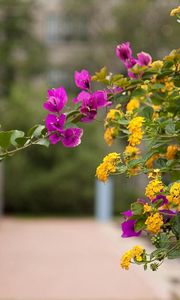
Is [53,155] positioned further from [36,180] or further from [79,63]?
[79,63]

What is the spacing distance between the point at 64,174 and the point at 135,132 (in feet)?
72.5

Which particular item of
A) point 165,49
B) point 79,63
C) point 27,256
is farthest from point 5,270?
A: point 79,63

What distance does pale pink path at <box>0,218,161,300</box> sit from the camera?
8.54m

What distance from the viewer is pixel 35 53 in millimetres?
32969

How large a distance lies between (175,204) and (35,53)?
3106 cm

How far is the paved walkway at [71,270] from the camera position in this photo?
8.52 m

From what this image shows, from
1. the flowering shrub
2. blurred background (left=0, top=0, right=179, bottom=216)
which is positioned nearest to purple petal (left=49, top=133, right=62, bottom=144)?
the flowering shrub

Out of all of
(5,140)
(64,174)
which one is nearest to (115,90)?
(5,140)

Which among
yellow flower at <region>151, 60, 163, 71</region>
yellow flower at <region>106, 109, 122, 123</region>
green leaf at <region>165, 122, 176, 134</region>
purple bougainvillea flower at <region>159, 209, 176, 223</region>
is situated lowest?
purple bougainvillea flower at <region>159, 209, 176, 223</region>

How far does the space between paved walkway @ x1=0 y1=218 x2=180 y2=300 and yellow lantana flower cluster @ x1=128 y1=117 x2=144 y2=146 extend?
5811mm

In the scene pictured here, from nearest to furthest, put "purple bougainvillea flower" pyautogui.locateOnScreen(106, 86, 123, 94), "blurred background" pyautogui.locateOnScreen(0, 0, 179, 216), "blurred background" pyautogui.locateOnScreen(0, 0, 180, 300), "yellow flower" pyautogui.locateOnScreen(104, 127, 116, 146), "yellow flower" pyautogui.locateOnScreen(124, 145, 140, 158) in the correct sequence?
1. "yellow flower" pyautogui.locateOnScreen(124, 145, 140, 158)
2. "purple bougainvillea flower" pyautogui.locateOnScreen(106, 86, 123, 94)
3. "yellow flower" pyautogui.locateOnScreen(104, 127, 116, 146)
4. "blurred background" pyautogui.locateOnScreen(0, 0, 180, 300)
5. "blurred background" pyautogui.locateOnScreen(0, 0, 179, 216)

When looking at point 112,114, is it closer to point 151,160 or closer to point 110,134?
point 110,134

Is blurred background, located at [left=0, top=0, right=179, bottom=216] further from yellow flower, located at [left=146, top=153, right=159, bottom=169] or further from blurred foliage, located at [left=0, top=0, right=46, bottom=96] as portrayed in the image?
yellow flower, located at [left=146, top=153, right=159, bottom=169]

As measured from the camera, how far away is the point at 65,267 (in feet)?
36.1
